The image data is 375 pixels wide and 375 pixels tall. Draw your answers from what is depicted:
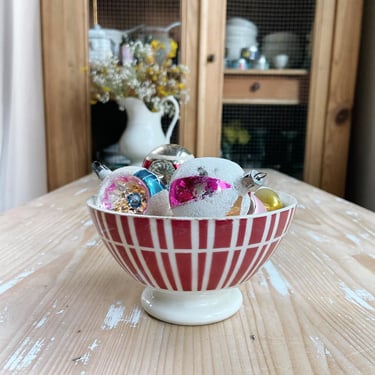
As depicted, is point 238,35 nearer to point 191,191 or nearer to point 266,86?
point 266,86

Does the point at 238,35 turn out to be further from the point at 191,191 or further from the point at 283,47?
the point at 191,191

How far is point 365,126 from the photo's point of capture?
141cm

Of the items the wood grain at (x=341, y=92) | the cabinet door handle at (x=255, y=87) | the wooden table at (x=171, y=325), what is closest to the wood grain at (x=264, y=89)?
the cabinet door handle at (x=255, y=87)

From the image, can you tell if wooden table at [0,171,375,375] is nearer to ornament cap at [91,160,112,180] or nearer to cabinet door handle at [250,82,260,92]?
ornament cap at [91,160,112,180]

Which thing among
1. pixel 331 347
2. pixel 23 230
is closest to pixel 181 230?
pixel 331 347

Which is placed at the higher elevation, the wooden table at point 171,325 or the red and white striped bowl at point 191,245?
the red and white striped bowl at point 191,245

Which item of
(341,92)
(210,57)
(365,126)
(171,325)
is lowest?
(171,325)

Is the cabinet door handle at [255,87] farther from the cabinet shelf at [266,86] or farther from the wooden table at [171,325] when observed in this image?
the wooden table at [171,325]

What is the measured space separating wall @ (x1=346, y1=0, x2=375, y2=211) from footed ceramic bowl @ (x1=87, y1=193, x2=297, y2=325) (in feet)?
3.81

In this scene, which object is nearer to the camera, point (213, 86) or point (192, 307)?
point (192, 307)

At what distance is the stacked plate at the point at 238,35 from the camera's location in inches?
54.6

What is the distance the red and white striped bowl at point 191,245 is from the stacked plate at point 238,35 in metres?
1.19

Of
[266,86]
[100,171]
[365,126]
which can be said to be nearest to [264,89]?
[266,86]

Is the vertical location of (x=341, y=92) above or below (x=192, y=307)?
above
